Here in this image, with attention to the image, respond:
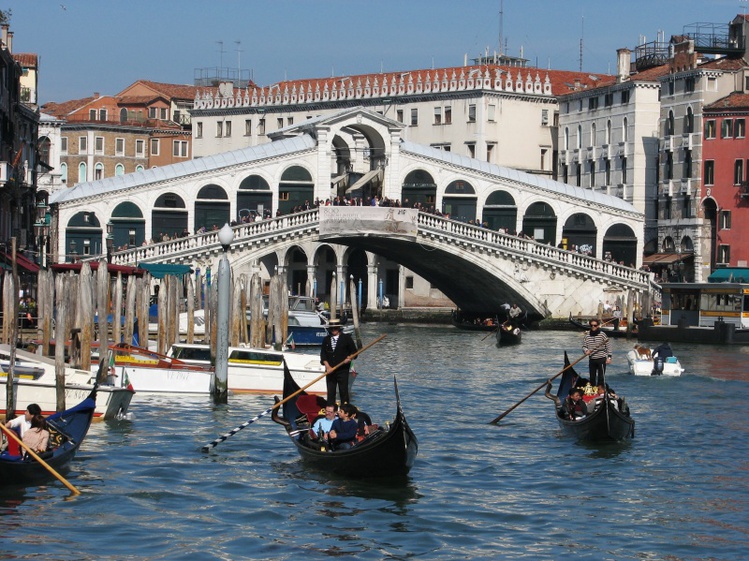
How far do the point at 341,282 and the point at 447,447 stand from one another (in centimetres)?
3200

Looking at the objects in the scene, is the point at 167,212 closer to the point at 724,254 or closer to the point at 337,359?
the point at 724,254

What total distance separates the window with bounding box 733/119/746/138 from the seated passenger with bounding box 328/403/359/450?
97.9 ft

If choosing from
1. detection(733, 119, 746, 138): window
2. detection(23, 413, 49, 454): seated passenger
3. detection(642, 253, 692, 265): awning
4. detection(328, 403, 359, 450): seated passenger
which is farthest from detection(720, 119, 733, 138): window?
detection(23, 413, 49, 454): seated passenger

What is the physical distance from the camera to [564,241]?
138 ft

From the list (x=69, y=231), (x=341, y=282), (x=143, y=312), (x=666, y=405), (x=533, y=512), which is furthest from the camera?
(x=341, y=282)

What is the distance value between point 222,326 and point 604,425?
540 centimetres

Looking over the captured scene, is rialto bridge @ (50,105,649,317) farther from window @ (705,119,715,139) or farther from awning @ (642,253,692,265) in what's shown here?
window @ (705,119,715,139)

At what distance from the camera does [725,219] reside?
4344cm

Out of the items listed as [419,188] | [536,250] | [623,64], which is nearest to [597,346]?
[536,250]

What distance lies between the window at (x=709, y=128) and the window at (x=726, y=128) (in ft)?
0.95

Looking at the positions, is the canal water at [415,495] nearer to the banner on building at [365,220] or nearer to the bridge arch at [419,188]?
the banner on building at [365,220]

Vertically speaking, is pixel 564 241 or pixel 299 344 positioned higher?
pixel 564 241

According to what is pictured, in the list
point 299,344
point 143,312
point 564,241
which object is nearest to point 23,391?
point 143,312

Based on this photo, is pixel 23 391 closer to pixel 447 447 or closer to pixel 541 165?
pixel 447 447
